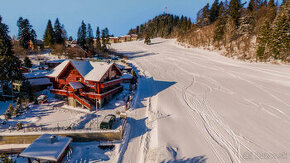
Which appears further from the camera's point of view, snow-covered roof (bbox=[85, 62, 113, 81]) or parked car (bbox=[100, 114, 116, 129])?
snow-covered roof (bbox=[85, 62, 113, 81])

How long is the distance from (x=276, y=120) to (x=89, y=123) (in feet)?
77.8

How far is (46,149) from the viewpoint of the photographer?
37.3ft

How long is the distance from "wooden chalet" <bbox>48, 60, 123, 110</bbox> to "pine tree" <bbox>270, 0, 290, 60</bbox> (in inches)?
1646

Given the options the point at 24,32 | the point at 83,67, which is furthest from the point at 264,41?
the point at 24,32

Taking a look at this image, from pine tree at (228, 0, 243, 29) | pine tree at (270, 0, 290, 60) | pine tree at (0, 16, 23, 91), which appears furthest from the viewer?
pine tree at (228, 0, 243, 29)

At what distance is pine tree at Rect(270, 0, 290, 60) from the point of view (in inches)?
1252

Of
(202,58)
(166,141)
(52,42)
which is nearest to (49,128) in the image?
(166,141)

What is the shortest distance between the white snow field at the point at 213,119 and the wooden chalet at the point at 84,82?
19.5 ft

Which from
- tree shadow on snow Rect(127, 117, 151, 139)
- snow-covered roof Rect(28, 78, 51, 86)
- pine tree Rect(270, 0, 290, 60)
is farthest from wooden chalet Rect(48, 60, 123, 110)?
pine tree Rect(270, 0, 290, 60)

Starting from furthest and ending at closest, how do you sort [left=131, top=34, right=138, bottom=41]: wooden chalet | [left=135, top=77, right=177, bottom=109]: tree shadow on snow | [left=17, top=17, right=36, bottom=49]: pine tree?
1. [left=131, top=34, right=138, bottom=41]: wooden chalet
2. [left=17, top=17, right=36, bottom=49]: pine tree
3. [left=135, top=77, right=177, bottom=109]: tree shadow on snow

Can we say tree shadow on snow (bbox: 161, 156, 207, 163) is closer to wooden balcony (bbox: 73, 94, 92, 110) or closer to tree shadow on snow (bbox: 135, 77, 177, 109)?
tree shadow on snow (bbox: 135, 77, 177, 109)

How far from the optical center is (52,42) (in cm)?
5678

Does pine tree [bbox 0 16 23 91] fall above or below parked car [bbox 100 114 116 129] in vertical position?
above

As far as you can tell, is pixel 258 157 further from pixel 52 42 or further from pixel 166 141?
pixel 52 42
